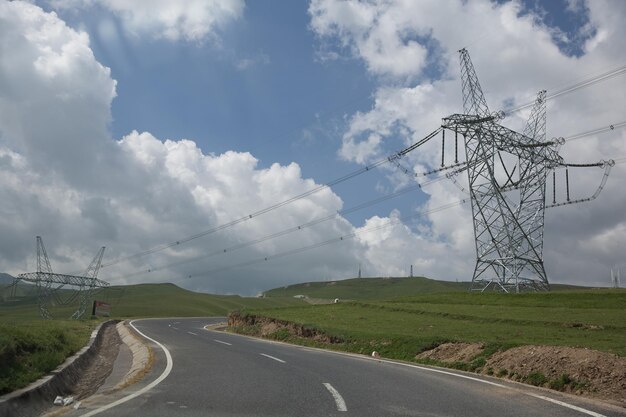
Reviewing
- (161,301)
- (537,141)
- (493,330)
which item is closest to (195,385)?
(493,330)

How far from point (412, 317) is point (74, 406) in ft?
115

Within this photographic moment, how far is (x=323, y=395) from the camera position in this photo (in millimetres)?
11680

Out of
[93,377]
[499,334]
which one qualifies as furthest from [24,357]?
[499,334]

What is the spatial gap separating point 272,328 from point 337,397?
33.7 metres

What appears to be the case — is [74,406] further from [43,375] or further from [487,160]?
[487,160]

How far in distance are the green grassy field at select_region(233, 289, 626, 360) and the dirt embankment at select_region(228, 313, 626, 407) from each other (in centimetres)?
118

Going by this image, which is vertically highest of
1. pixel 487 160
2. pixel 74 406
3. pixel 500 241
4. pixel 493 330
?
pixel 487 160

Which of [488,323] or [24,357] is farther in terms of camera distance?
[488,323]

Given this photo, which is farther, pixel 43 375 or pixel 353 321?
pixel 353 321

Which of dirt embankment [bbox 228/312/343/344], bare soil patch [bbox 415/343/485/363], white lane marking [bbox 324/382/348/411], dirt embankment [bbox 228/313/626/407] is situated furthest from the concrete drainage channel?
dirt embankment [bbox 228/312/343/344]

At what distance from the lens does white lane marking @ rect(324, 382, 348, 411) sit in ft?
33.9

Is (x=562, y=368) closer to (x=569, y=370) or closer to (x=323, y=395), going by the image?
(x=569, y=370)

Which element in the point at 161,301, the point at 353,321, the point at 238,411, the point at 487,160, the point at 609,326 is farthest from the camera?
the point at 161,301

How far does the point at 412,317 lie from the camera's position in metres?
42.2
